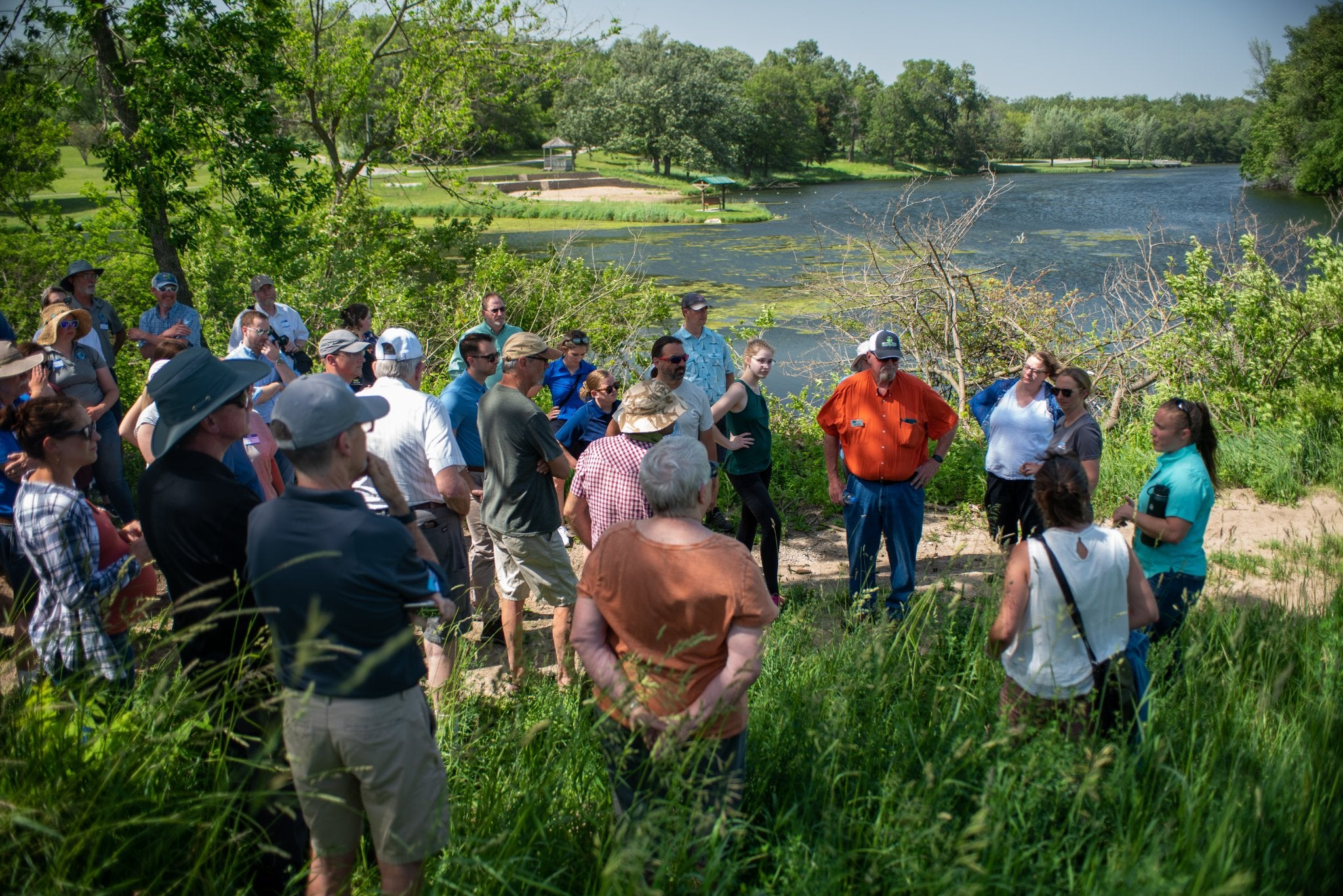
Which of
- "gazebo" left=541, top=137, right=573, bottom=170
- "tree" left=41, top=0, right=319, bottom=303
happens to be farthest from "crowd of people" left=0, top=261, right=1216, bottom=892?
"gazebo" left=541, top=137, right=573, bottom=170

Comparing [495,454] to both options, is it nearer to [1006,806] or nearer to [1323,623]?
[1006,806]

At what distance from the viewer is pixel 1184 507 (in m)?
3.78

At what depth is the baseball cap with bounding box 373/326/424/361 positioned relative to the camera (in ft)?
13.3

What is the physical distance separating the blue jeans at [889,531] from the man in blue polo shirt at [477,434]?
200 centimetres

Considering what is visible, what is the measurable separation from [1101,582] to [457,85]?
14514 millimetres

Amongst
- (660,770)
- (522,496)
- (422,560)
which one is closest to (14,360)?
(522,496)

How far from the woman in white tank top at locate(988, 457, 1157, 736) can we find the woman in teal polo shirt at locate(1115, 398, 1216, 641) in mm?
1008

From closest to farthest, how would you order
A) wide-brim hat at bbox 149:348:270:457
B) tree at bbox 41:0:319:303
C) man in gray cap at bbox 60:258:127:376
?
wide-brim hat at bbox 149:348:270:457 → man in gray cap at bbox 60:258:127:376 → tree at bbox 41:0:319:303

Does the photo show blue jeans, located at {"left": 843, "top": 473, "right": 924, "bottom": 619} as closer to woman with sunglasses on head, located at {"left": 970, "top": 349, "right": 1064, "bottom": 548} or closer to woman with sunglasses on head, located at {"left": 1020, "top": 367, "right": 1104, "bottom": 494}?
woman with sunglasses on head, located at {"left": 970, "top": 349, "right": 1064, "bottom": 548}

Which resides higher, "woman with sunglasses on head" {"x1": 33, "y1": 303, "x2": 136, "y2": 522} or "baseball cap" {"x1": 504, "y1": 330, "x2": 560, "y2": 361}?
"baseball cap" {"x1": 504, "y1": 330, "x2": 560, "y2": 361}

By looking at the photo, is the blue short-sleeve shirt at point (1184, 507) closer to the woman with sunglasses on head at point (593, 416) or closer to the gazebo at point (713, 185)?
the woman with sunglasses on head at point (593, 416)

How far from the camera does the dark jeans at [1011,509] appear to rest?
5367mm

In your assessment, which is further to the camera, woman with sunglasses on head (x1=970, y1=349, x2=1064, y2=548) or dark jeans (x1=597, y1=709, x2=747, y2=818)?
woman with sunglasses on head (x1=970, y1=349, x2=1064, y2=548)

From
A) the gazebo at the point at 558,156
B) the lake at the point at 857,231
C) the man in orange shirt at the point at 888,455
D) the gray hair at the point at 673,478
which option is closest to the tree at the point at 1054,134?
the lake at the point at 857,231
